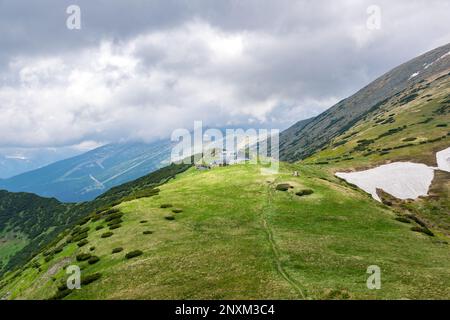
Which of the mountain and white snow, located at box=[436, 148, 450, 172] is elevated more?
white snow, located at box=[436, 148, 450, 172]

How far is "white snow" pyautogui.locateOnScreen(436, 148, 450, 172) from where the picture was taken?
121000 millimetres

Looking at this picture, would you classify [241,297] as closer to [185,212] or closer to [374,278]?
[374,278]

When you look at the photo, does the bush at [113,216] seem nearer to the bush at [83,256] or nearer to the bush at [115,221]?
the bush at [115,221]

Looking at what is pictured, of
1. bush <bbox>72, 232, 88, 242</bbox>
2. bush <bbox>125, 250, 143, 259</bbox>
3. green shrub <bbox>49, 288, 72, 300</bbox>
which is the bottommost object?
green shrub <bbox>49, 288, 72, 300</bbox>

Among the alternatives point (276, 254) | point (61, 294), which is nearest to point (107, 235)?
point (61, 294)

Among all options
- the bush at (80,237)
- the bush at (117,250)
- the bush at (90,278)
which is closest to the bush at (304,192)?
the bush at (117,250)

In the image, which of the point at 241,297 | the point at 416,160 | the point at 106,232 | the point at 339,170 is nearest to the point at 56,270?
the point at 106,232

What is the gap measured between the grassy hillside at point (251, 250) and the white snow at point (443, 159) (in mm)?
70833

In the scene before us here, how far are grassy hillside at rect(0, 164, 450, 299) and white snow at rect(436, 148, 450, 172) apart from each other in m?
70.8

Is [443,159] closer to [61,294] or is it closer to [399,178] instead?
[399,178]

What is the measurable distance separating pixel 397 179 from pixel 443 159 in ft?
94.8

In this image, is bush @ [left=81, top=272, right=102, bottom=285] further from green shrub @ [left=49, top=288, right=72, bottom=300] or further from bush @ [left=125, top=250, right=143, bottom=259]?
bush @ [left=125, top=250, right=143, bottom=259]

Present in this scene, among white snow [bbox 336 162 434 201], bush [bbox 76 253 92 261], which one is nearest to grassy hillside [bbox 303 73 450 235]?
white snow [bbox 336 162 434 201]

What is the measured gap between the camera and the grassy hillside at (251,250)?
3126 centimetres
